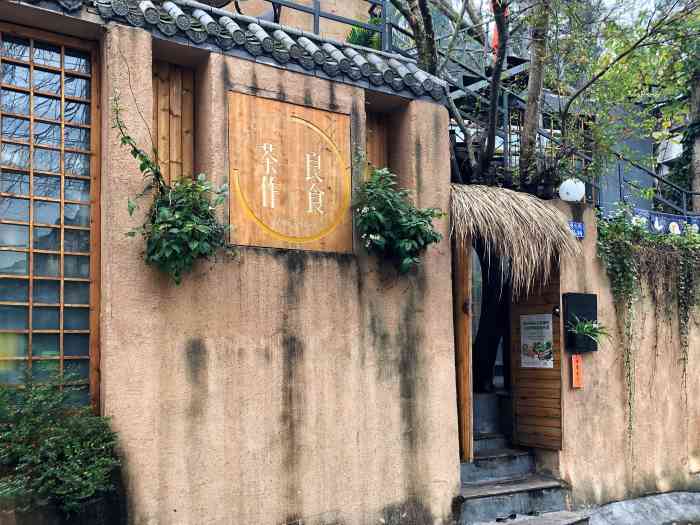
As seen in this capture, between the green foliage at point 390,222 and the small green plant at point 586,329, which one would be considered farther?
the small green plant at point 586,329

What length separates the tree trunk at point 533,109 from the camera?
916 cm

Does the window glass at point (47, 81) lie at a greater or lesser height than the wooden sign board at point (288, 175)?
greater

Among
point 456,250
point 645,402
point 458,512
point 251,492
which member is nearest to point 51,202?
point 251,492

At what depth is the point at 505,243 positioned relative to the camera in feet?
26.1

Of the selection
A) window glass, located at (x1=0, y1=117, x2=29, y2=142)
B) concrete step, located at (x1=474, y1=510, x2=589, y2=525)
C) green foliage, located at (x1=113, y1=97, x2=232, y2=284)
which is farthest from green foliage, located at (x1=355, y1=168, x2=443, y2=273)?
window glass, located at (x1=0, y1=117, x2=29, y2=142)

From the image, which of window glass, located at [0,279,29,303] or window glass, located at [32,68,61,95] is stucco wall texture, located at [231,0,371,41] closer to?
window glass, located at [32,68,61,95]

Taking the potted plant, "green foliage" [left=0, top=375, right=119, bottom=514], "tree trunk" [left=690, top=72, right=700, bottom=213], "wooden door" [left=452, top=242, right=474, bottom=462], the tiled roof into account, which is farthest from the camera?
"tree trunk" [left=690, top=72, right=700, bottom=213]

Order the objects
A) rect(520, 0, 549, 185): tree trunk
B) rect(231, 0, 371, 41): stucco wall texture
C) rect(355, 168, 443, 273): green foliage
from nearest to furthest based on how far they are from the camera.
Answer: rect(355, 168, 443, 273): green foliage, rect(520, 0, 549, 185): tree trunk, rect(231, 0, 371, 41): stucco wall texture

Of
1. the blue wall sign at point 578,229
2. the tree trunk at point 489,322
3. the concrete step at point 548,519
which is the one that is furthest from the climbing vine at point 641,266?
the concrete step at point 548,519

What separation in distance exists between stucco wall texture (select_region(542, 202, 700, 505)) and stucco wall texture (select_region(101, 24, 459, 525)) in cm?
198

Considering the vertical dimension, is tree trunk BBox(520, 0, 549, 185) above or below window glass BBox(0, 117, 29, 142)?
above

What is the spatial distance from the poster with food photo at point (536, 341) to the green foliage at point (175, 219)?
453 cm

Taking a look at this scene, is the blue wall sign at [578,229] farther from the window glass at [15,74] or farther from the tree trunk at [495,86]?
the window glass at [15,74]

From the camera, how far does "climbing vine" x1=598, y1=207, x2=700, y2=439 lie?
9.46 meters
